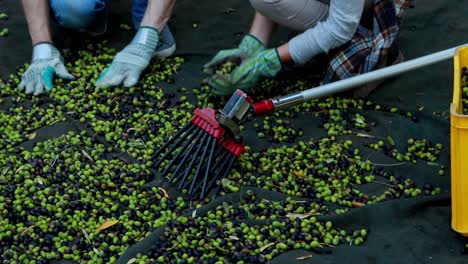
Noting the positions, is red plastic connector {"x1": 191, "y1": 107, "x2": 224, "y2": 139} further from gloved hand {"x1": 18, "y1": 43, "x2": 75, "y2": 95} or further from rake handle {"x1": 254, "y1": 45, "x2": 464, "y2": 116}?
gloved hand {"x1": 18, "y1": 43, "x2": 75, "y2": 95}

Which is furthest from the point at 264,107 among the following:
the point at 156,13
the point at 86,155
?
the point at 156,13

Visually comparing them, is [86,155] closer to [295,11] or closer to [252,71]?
[252,71]

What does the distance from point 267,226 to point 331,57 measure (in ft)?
3.68

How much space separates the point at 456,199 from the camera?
8.67ft

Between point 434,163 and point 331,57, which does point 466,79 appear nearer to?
point 434,163

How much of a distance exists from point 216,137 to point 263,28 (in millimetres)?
832

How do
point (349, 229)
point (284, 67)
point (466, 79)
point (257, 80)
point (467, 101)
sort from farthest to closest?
point (284, 67)
point (257, 80)
point (467, 101)
point (466, 79)
point (349, 229)

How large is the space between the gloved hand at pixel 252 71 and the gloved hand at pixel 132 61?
50 cm

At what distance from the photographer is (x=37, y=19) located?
4.15 metres

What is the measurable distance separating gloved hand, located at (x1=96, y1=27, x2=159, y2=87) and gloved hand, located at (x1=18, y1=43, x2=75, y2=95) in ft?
0.77

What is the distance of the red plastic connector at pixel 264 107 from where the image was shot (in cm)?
325

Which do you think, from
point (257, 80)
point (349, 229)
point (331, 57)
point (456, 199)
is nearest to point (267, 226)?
point (349, 229)

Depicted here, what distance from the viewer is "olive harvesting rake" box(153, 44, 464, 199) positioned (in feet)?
10.4

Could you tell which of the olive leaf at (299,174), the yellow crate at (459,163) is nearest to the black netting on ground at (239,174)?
the olive leaf at (299,174)
